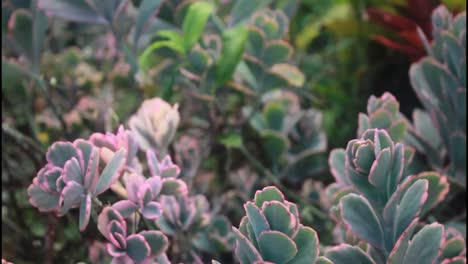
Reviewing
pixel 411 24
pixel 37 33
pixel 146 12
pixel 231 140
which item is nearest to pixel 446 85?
pixel 411 24

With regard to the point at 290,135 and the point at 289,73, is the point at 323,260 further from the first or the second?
the point at 290,135

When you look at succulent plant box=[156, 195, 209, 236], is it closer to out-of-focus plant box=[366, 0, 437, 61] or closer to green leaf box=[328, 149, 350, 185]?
green leaf box=[328, 149, 350, 185]

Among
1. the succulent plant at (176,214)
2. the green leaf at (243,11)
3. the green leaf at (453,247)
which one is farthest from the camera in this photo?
the green leaf at (243,11)

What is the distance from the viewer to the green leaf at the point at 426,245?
1.52 feet

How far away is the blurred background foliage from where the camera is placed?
83cm

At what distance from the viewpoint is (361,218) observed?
486 mm

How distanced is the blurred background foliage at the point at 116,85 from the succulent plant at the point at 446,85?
14 centimetres

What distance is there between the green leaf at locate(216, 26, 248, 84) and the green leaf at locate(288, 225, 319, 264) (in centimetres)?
37

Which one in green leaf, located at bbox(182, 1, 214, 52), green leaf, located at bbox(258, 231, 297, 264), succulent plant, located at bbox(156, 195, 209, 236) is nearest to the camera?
green leaf, located at bbox(258, 231, 297, 264)

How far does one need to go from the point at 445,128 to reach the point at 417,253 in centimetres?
35

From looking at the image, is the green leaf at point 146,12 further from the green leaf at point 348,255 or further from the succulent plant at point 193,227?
the green leaf at point 348,255

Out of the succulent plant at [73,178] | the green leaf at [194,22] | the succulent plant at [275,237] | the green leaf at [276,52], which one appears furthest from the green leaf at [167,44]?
the succulent plant at [275,237]

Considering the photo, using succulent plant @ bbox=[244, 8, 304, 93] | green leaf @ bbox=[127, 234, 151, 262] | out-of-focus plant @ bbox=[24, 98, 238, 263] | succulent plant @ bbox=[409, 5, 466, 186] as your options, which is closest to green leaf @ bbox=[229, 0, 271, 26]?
succulent plant @ bbox=[244, 8, 304, 93]

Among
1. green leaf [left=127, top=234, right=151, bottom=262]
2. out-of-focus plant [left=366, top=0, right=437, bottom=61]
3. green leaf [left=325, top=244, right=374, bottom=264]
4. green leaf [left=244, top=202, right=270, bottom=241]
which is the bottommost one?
green leaf [left=127, top=234, right=151, bottom=262]
